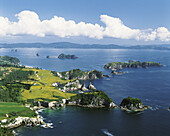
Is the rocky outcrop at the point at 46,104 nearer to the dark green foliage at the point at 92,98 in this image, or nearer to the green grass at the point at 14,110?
the dark green foliage at the point at 92,98

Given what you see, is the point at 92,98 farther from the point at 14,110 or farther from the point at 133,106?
the point at 14,110

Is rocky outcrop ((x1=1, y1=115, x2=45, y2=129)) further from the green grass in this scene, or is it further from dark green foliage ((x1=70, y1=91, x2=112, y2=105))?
dark green foliage ((x1=70, y1=91, x2=112, y2=105))

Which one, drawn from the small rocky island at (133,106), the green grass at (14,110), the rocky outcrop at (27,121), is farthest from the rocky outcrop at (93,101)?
the rocky outcrop at (27,121)

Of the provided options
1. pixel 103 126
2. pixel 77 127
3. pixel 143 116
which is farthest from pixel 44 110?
pixel 143 116

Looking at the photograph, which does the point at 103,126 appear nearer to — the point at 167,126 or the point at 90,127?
the point at 90,127

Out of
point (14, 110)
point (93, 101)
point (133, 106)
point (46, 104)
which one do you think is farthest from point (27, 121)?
point (133, 106)

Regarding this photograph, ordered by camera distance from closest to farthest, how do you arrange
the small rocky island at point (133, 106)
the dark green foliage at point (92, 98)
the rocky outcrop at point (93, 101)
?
the small rocky island at point (133, 106) → the rocky outcrop at point (93, 101) → the dark green foliage at point (92, 98)
